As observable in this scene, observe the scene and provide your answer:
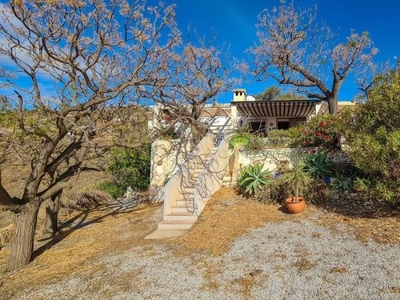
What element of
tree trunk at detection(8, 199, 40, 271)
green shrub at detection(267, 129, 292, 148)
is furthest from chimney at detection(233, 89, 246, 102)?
tree trunk at detection(8, 199, 40, 271)

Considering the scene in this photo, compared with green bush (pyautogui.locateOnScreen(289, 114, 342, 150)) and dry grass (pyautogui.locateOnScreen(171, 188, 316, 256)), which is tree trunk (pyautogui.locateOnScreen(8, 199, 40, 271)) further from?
green bush (pyautogui.locateOnScreen(289, 114, 342, 150))

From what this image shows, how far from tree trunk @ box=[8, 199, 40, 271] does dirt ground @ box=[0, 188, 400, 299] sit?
23 centimetres

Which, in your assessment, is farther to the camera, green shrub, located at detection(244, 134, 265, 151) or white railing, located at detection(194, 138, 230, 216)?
green shrub, located at detection(244, 134, 265, 151)

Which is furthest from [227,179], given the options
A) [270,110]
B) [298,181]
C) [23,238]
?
[270,110]

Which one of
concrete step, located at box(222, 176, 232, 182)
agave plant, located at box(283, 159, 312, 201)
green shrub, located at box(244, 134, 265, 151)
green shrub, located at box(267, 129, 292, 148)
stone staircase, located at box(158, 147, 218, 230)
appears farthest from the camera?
green shrub, located at box(267, 129, 292, 148)

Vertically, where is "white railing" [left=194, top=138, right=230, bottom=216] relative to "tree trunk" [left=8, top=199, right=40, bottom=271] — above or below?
above

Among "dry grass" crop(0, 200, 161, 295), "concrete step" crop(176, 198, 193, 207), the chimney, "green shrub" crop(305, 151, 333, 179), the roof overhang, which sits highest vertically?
the chimney

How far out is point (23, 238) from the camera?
659 centimetres

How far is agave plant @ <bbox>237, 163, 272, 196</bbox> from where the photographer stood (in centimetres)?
947

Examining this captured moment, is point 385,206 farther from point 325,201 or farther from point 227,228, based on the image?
point 227,228

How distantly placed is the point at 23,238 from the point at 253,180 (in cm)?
678

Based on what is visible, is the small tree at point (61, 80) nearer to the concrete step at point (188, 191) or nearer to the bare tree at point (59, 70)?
the bare tree at point (59, 70)

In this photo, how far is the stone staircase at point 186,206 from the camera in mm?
8242

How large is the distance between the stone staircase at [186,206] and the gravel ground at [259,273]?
1.77 meters
